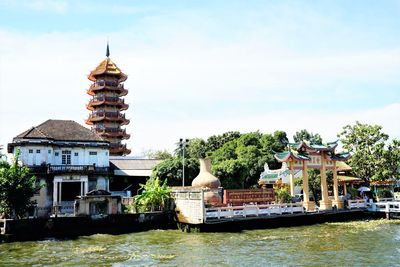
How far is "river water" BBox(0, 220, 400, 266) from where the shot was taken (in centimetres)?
1523

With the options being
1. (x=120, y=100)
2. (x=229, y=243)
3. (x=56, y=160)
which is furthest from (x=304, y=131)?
(x=229, y=243)

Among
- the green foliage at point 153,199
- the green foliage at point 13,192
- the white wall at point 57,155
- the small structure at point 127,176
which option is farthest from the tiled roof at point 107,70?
the green foliage at point 13,192

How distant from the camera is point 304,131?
234 feet

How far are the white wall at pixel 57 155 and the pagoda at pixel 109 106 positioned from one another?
1222 cm

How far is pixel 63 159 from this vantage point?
34312 millimetres

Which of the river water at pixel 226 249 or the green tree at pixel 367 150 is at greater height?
the green tree at pixel 367 150

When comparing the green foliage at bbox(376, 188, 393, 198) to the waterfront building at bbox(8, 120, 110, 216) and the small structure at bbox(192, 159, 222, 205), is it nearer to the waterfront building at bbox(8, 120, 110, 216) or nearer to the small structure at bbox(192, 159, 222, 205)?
the small structure at bbox(192, 159, 222, 205)

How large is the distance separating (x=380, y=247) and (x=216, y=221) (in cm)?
887

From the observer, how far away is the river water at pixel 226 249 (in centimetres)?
1523

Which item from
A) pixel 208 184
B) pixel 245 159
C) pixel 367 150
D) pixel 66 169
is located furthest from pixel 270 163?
pixel 66 169

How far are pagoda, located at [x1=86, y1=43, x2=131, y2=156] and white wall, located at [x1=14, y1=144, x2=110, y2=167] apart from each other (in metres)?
12.2

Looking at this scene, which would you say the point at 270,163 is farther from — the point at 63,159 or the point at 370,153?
the point at 63,159

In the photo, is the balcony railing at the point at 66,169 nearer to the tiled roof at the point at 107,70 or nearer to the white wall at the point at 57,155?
the white wall at the point at 57,155

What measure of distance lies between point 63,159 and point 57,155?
0.60 metres
